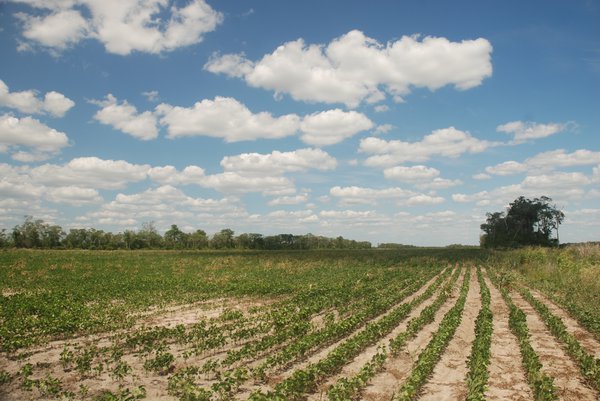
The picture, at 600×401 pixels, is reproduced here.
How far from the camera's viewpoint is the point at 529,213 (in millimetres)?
105750

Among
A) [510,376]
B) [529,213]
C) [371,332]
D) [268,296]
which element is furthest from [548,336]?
[529,213]

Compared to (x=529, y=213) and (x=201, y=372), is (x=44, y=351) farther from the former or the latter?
(x=529, y=213)

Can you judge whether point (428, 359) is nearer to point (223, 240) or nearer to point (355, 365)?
point (355, 365)

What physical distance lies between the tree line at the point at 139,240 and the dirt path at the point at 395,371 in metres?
121

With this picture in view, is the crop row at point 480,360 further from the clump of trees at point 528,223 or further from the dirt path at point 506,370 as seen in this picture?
the clump of trees at point 528,223

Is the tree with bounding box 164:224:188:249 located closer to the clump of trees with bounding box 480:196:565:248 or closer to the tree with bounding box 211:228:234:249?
the tree with bounding box 211:228:234:249

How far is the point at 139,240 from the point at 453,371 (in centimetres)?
14415

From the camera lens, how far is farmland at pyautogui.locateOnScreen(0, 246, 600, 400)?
9508mm

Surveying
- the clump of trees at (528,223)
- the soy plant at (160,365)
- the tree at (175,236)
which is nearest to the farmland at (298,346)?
the soy plant at (160,365)

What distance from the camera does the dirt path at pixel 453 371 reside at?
31.3 feet

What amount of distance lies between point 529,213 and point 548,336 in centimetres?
10343

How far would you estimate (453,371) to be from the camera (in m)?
11.1

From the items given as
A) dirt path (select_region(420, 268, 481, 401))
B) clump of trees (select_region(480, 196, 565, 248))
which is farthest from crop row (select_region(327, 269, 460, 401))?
clump of trees (select_region(480, 196, 565, 248))

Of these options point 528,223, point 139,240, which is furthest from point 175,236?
point 528,223
